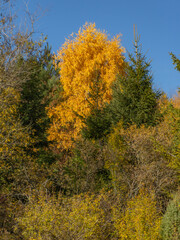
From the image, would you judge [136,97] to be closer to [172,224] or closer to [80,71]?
[80,71]

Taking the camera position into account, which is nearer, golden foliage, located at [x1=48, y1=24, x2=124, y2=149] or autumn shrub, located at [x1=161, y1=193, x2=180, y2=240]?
autumn shrub, located at [x1=161, y1=193, x2=180, y2=240]

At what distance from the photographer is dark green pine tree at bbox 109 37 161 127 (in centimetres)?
1664

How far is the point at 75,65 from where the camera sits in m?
24.3

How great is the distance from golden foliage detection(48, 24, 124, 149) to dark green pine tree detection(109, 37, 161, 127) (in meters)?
5.25

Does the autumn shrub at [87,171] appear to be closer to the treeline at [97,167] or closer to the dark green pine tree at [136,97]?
the treeline at [97,167]

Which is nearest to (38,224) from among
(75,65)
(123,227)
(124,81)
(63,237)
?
(63,237)

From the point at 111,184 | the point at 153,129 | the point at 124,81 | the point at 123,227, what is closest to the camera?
the point at 123,227

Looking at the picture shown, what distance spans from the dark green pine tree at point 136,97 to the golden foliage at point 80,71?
525 centimetres

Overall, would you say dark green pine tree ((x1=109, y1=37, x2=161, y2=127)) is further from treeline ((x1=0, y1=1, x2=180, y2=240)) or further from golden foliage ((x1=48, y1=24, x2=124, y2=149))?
golden foliage ((x1=48, y1=24, x2=124, y2=149))

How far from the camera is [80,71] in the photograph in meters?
24.0

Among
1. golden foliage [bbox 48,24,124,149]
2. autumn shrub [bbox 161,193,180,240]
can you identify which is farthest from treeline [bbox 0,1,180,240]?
golden foliage [bbox 48,24,124,149]

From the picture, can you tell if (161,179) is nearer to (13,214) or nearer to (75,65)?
(13,214)

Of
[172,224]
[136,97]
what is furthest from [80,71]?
[172,224]

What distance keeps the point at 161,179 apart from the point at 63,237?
6624 mm
